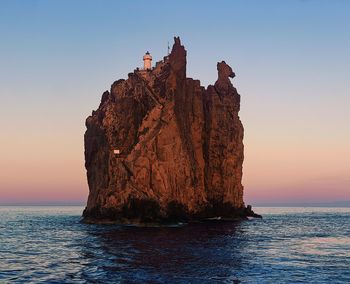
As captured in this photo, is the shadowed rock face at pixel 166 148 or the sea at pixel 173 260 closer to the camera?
the sea at pixel 173 260

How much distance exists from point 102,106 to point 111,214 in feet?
92.0

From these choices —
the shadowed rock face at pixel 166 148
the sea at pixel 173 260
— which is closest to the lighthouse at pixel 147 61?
the shadowed rock face at pixel 166 148

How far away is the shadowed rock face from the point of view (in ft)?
278

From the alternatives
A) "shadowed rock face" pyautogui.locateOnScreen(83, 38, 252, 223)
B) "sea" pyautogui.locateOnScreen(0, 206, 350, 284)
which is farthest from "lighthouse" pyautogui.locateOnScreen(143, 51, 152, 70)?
"sea" pyautogui.locateOnScreen(0, 206, 350, 284)

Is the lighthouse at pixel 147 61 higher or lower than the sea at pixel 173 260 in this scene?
higher

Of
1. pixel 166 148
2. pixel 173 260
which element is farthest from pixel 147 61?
pixel 173 260

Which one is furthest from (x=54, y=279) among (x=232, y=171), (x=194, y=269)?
(x=232, y=171)

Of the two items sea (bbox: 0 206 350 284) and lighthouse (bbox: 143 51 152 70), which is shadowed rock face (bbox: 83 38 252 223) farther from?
sea (bbox: 0 206 350 284)

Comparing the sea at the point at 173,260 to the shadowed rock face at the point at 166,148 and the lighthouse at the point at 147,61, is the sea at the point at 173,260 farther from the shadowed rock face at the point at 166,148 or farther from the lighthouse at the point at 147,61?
the lighthouse at the point at 147,61

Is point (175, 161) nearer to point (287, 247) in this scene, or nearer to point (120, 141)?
point (120, 141)

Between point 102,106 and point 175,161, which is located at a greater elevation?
point 102,106

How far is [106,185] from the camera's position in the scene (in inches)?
3455

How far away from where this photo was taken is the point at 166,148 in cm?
8950

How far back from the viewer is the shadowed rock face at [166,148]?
3339 inches
